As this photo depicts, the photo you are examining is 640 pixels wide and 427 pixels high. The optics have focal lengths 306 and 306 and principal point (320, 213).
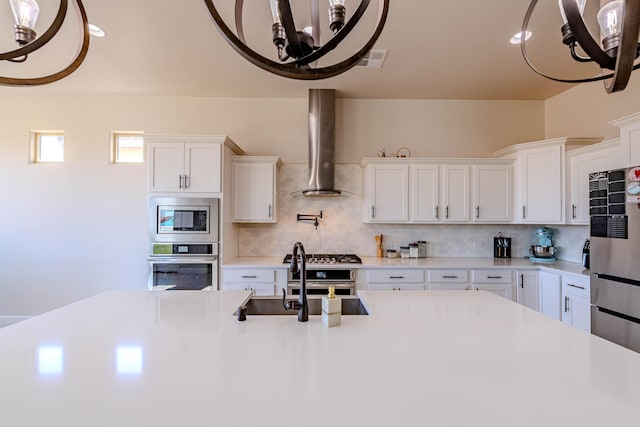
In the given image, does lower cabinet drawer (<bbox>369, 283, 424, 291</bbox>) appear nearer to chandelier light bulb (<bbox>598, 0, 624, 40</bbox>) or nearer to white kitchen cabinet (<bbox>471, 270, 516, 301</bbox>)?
white kitchen cabinet (<bbox>471, 270, 516, 301</bbox>)

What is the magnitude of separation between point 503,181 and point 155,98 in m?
4.52

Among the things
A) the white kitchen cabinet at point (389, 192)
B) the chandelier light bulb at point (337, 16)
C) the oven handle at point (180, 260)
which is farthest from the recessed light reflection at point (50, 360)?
the white kitchen cabinet at point (389, 192)

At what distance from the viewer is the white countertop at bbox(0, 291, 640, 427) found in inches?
31.3

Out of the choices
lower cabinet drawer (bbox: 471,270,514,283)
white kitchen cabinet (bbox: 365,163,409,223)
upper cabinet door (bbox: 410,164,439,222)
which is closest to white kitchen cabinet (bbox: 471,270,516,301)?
lower cabinet drawer (bbox: 471,270,514,283)

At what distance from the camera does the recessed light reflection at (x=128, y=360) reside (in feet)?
3.33

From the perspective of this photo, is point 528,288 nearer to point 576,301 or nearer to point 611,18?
point 576,301

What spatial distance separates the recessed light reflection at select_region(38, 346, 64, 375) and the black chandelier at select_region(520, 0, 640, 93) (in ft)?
7.01

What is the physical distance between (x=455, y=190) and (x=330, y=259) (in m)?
1.74

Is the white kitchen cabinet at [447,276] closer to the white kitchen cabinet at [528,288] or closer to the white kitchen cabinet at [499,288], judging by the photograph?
the white kitchen cabinet at [499,288]

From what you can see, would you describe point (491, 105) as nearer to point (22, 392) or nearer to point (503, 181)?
point (503, 181)

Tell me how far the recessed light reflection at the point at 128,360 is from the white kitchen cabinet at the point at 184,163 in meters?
2.32

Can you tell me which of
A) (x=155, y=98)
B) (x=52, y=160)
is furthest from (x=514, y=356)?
(x=52, y=160)

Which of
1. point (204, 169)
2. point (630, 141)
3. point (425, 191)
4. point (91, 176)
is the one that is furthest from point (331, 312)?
point (91, 176)

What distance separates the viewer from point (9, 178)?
3.87 metres
